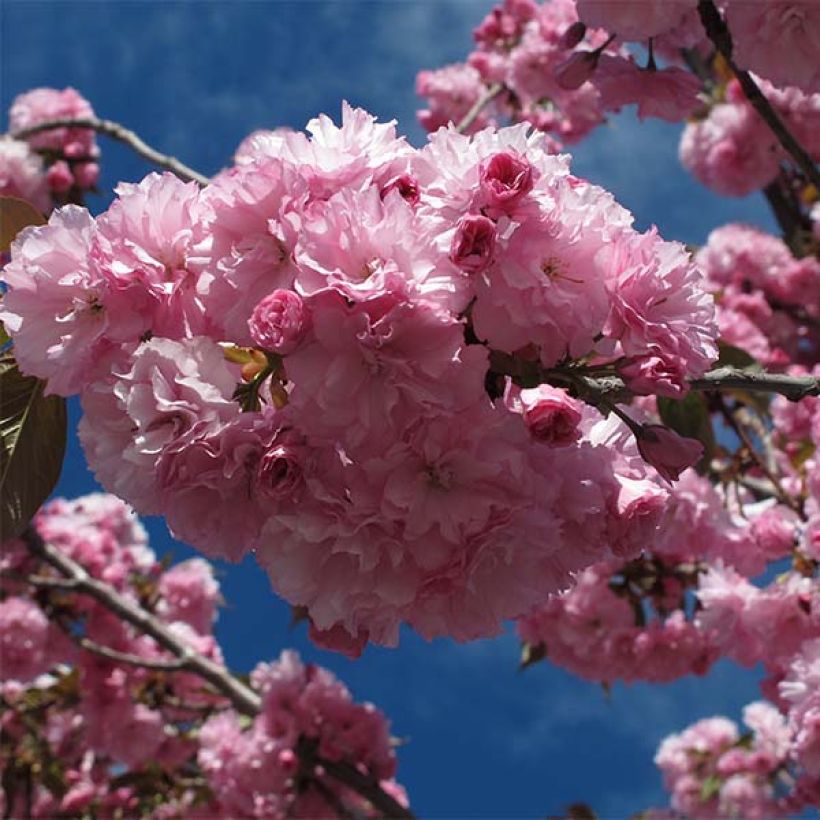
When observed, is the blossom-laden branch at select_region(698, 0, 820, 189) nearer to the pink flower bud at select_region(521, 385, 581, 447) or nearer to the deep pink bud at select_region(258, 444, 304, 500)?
the pink flower bud at select_region(521, 385, 581, 447)

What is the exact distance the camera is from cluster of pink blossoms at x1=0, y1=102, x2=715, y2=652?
1098mm

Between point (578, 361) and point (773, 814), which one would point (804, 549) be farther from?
point (773, 814)

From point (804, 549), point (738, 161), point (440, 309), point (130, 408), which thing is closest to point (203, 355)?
point (130, 408)

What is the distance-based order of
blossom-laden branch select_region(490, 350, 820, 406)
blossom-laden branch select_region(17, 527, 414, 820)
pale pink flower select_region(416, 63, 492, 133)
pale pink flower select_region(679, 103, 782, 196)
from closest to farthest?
1. blossom-laden branch select_region(490, 350, 820, 406)
2. blossom-laden branch select_region(17, 527, 414, 820)
3. pale pink flower select_region(679, 103, 782, 196)
4. pale pink flower select_region(416, 63, 492, 133)

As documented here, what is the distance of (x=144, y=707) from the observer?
4.48 meters

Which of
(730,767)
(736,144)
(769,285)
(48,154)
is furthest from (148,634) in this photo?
(769,285)

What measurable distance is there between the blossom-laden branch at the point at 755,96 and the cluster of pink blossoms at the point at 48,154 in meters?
2.97

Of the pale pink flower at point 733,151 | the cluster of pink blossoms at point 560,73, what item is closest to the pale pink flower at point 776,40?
the cluster of pink blossoms at point 560,73

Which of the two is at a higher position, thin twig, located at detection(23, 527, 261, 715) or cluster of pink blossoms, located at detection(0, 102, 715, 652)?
thin twig, located at detection(23, 527, 261, 715)

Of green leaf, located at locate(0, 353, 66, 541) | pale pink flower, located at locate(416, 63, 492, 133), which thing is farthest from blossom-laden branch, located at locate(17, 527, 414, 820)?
pale pink flower, located at locate(416, 63, 492, 133)

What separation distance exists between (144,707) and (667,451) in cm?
375

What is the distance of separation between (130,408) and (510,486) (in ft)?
1.44

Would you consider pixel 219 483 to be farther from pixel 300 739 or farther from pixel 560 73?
pixel 300 739

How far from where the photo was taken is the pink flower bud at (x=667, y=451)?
4.15ft
